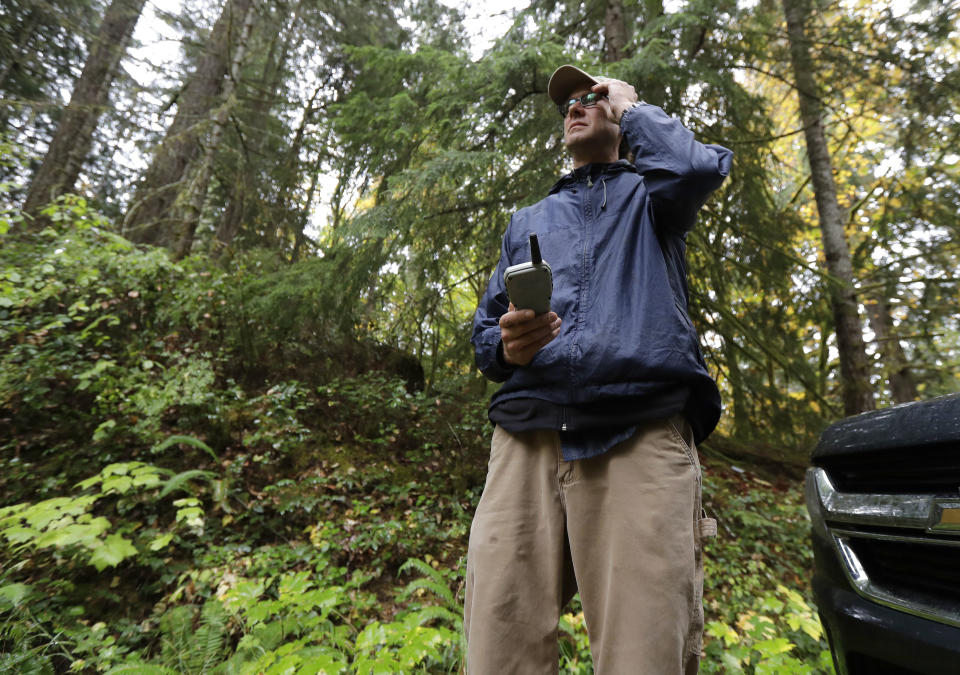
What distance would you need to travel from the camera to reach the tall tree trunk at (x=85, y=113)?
8008 millimetres

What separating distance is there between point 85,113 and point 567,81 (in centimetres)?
1023

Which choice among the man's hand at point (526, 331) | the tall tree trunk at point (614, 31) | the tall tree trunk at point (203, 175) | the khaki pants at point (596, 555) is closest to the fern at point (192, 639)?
the khaki pants at point (596, 555)

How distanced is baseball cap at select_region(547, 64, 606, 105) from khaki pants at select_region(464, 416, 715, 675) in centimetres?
136

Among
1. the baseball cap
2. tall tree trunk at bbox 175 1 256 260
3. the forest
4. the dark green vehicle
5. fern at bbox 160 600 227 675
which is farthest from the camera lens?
tall tree trunk at bbox 175 1 256 260

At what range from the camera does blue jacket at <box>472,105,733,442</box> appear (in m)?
1.37

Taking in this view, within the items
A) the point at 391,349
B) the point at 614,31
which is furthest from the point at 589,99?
the point at 391,349

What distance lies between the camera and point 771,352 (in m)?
4.50

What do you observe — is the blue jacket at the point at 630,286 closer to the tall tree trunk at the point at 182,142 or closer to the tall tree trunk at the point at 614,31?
the tall tree trunk at the point at 614,31

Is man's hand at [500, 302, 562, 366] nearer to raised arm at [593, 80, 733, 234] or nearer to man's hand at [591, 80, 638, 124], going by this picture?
raised arm at [593, 80, 733, 234]

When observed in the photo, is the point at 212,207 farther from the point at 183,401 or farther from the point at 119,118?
the point at 183,401

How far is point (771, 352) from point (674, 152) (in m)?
3.81

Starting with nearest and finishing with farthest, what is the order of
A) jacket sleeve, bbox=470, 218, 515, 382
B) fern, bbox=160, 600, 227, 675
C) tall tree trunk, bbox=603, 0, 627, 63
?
1. jacket sleeve, bbox=470, 218, 515, 382
2. fern, bbox=160, 600, 227, 675
3. tall tree trunk, bbox=603, 0, 627, 63

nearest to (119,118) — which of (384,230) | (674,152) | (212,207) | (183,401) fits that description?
(212,207)

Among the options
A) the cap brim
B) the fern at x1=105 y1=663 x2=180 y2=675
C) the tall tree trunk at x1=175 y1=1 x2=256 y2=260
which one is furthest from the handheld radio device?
the tall tree trunk at x1=175 y1=1 x2=256 y2=260
